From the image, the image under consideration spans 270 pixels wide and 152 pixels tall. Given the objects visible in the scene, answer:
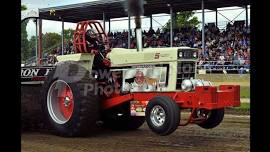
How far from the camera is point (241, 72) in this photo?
2106cm

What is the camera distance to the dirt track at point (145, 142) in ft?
19.8

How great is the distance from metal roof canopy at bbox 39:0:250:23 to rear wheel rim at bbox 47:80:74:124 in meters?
18.2

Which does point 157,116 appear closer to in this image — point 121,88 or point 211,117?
point 211,117

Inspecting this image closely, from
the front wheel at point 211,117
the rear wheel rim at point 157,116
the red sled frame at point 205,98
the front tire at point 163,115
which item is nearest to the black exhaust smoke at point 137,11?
the red sled frame at point 205,98

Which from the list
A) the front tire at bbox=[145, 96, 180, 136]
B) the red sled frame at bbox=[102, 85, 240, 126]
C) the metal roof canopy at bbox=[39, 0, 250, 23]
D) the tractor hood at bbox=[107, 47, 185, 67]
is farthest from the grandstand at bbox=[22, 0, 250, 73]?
the front tire at bbox=[145, 96, 180, 136]

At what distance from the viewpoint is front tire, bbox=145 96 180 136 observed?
237 inches

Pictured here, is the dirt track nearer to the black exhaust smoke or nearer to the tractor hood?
the tractor hood

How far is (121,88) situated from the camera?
24.1 ft

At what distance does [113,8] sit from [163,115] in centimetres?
2296

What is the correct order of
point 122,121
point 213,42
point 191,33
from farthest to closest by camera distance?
point 191,33 < point 213,42 < point 122,121

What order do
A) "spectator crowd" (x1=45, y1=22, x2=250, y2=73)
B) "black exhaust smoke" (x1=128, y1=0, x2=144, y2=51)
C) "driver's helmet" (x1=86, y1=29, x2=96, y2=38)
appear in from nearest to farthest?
1. "black exhaust smoke" (x1=128, y1=0, x2=144, y2=51)
2. "driver's helmet" (x1=86, y1=29, x2=96, y2=38)
3. "spectator crowd" (x1=45, y1=22, x2=250, y2=73)

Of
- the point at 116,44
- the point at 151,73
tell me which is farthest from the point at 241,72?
the point at 151,73

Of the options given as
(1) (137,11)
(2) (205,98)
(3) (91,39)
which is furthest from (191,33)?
(2) (205,98)
